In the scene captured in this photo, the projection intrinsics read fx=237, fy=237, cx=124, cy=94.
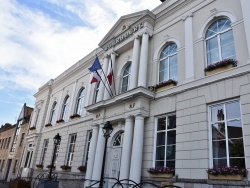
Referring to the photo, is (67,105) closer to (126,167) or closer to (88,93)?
(88,93)

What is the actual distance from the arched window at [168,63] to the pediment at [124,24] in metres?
2.22

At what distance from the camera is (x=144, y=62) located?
11.8 metres

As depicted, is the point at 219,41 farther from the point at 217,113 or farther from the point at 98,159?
the point at 98,159

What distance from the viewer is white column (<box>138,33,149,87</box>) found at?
1149 cm

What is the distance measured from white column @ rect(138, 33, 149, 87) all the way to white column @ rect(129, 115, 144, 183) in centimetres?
185

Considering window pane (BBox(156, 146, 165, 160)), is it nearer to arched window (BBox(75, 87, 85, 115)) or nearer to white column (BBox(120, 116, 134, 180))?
white column (BBox(120, 116, 134, 180))

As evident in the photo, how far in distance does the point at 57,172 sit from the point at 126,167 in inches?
301

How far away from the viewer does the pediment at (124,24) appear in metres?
12.9

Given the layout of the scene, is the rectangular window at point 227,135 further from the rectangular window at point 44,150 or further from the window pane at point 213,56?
the rectangular window at point 44,150

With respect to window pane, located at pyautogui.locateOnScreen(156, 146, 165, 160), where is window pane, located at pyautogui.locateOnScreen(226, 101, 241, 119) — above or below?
above

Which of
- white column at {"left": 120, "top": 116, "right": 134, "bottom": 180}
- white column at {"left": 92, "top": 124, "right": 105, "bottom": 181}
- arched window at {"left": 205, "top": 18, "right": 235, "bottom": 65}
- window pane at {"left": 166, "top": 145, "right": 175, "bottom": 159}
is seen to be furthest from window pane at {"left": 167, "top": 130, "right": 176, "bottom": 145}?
white column at {"left": 92, "top": 124, "right": 105, "bottom": 181}

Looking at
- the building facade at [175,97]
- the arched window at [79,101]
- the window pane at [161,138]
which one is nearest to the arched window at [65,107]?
the arched window at [79,101]

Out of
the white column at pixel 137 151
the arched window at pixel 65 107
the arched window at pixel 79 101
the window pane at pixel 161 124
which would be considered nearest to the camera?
the white column at pixel 137 151

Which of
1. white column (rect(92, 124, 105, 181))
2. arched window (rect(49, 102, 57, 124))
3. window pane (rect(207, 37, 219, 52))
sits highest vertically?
window pane (rect(207, 37, 219, 52))
